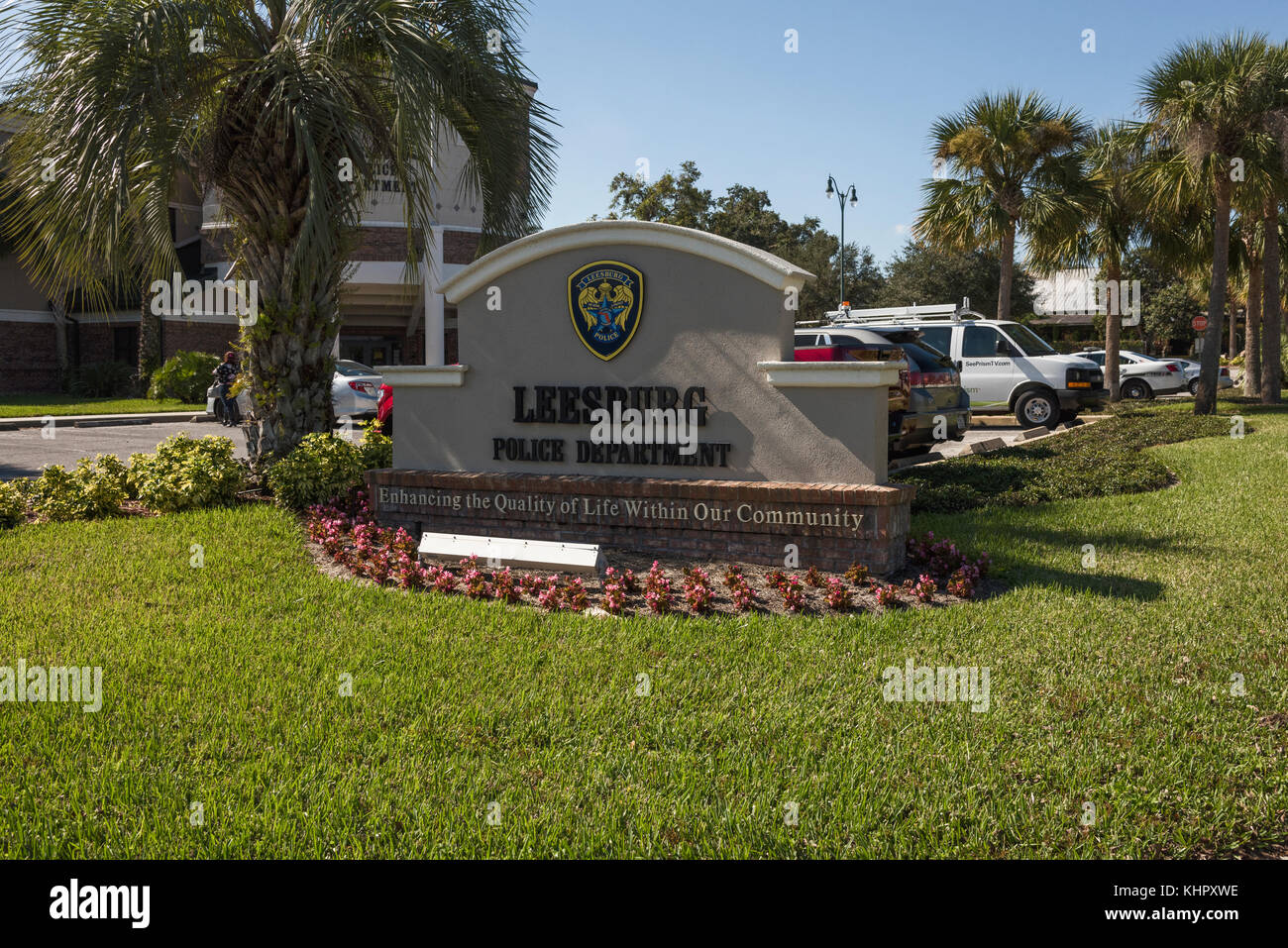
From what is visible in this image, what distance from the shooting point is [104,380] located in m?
32.9

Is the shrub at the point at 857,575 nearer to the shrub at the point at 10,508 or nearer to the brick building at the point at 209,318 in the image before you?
the shrub at the point at 10,508

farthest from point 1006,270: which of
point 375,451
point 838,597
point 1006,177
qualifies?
point 838,597

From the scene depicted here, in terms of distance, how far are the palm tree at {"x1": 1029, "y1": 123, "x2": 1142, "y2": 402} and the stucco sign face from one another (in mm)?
17490

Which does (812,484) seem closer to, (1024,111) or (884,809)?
(884,809)

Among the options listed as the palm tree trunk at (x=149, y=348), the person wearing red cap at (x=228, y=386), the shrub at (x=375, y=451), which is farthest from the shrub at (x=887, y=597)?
the palm tree trunk at (x=149, y=348)

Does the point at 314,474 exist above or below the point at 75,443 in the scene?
below

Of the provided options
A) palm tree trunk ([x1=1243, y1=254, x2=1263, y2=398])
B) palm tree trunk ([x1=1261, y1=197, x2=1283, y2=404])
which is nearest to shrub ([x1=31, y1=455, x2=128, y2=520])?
palm tree trunk ([x1=1261, y1=197, x2=1283, y2=404])

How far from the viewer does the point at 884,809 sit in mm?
4027

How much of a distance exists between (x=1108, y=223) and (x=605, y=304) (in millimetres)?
21863

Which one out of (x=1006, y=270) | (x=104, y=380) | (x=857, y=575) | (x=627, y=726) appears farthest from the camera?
(x=104, y=380)

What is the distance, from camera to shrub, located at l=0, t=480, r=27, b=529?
969 centimetres

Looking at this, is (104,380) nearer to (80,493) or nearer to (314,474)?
(80,493)

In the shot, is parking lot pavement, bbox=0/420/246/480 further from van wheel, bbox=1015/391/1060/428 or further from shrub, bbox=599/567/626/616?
van wheel, bbox=1015/391/1060/428

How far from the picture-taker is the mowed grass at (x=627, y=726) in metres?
A: 3.86
